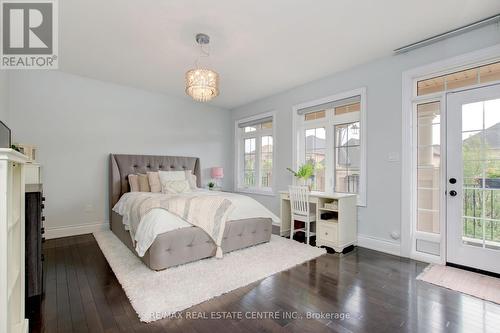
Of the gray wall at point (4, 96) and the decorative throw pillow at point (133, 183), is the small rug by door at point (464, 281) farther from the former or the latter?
the gray wall at point (4, 96)

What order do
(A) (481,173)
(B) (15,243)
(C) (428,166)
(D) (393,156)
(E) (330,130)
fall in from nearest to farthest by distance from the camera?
(B) (15,243), (A) (481,173), (C) (428,166), (D) (393,156), (E) (330,130)

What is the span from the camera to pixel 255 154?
18.6 ft

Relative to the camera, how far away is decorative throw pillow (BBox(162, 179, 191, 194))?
395 cm

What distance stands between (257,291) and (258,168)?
352 centimetres

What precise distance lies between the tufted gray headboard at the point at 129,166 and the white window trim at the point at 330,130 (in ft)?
7.68

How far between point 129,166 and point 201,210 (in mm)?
2255


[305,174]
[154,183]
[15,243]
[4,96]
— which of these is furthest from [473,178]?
[4,96]

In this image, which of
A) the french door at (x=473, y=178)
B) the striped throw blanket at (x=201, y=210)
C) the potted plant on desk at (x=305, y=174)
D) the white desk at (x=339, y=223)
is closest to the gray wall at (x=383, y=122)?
the white desk at (x=339, y=223)

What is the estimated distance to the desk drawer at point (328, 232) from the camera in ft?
10.9

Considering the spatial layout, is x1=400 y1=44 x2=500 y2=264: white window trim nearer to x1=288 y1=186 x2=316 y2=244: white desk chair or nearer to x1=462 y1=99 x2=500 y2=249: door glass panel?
x1=462 y1=99 x2=500 y2=249: door glass panel

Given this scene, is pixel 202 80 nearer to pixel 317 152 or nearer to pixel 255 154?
pixel 317 152

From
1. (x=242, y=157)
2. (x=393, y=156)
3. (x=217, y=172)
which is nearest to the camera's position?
(x=393, y=156)

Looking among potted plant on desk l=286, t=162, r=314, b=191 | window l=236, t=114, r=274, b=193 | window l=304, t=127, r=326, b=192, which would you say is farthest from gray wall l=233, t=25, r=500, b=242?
window l=236, t=114, r=274, b=193

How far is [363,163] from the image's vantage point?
11.7 feet
